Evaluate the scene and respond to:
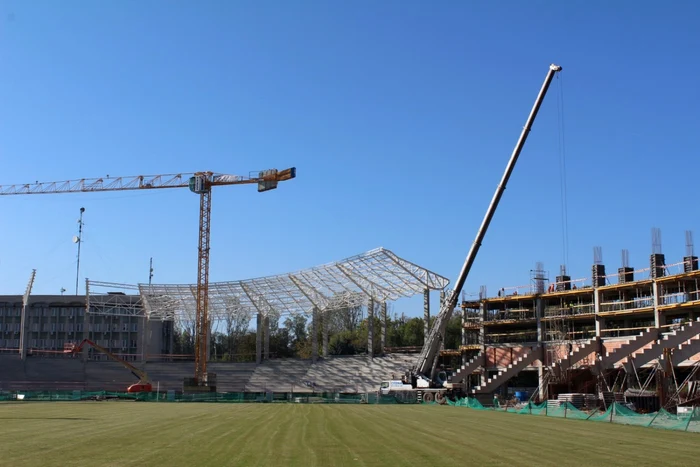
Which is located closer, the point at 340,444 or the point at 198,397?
the point at 340,444

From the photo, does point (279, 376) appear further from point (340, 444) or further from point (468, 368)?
point (340, 444)

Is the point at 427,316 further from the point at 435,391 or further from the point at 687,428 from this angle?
the point at 687,428

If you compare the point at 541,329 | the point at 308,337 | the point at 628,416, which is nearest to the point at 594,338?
the point at 541,329

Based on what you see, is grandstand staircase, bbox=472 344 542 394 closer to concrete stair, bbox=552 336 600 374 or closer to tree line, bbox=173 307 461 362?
concrete stair, bbox=552 336 600 374

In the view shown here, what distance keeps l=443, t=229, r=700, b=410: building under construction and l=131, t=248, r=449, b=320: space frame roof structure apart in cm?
922

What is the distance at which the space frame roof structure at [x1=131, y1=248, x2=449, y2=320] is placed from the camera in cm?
7562

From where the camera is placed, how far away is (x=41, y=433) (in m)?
26.7

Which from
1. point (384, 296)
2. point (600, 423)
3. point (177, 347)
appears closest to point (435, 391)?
point (384, 296)

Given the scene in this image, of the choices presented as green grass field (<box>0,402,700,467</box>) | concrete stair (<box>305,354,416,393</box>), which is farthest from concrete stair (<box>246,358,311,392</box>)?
green grass field (<box>0,402,700,467</box>)

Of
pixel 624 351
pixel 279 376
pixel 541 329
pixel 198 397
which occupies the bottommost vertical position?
pixel 198 397

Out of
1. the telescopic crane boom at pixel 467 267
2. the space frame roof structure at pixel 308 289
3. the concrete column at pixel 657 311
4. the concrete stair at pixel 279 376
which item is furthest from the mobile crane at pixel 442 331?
the concrete stair at pixel 279 376

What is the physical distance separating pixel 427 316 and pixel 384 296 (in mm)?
6644

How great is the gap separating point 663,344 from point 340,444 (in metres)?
36.9

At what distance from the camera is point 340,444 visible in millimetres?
22828
